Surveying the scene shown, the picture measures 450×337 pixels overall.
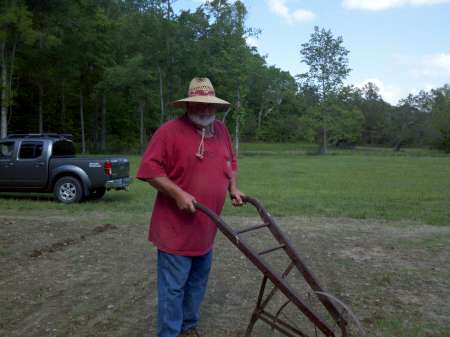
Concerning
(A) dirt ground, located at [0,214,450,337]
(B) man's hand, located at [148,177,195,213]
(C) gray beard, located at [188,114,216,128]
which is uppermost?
(C) gray beard, located at [188,114,216,128]

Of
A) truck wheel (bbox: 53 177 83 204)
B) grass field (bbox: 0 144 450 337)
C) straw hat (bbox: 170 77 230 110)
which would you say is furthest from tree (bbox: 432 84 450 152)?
straw hat (bbox: 170 77 230 110)

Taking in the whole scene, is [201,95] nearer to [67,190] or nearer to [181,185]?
[181,185]

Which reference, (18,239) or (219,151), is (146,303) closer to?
(219,151)

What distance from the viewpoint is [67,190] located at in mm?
11391

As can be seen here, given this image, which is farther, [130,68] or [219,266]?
[130,68]

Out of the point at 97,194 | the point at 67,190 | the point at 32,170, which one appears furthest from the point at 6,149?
the point at 97,194

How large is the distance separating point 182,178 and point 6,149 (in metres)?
10.3

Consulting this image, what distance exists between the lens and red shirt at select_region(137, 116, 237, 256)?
124 inches

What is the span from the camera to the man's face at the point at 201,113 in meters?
3.26

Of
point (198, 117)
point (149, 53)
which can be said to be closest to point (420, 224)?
point (198, 117)

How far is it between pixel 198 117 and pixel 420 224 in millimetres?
7086

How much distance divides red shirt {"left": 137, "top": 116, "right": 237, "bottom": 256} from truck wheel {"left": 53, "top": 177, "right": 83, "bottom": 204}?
8.56 meters

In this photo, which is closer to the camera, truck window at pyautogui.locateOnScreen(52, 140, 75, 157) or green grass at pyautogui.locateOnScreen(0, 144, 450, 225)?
green grass at pyautogui.locateOnScreen(0, 144, 450, 225)

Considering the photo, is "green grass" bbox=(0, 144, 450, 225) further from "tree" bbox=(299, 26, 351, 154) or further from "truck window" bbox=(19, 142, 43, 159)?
"tree" bbox=(299, 26, 351, 154)
